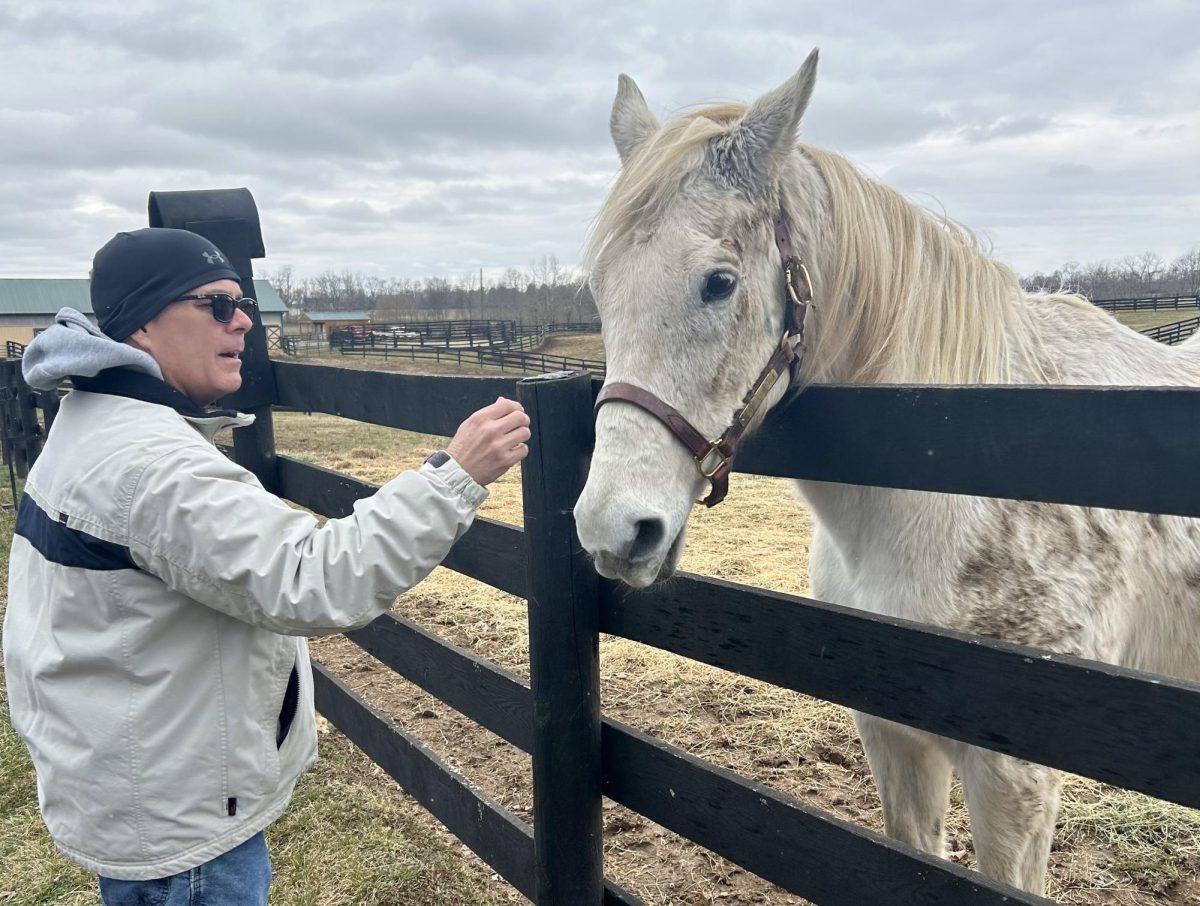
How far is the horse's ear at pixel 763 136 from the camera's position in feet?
6.68

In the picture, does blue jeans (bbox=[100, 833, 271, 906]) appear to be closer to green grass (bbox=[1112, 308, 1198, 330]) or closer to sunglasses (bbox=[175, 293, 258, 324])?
sunglasses (bbox=[175, 293, 258, 324])

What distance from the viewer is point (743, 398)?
1881 millimetres

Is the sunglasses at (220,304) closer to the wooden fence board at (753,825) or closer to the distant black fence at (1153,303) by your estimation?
the wooden fence board at (753,825)

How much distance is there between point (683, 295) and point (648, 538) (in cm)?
58

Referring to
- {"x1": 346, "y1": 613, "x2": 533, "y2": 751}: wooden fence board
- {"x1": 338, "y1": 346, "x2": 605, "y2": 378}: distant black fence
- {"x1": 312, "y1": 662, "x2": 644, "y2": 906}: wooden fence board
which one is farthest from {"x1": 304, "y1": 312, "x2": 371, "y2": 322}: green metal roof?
{"x1": 346, "y1": 613, "x2": 533, "y2": 751}: wooden fence board

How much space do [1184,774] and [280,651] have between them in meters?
1.68

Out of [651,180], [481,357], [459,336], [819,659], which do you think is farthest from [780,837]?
[459,336]

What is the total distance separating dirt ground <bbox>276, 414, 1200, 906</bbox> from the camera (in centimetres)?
313

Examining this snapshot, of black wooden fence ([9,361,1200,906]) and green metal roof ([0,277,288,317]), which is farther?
green metal roof ([0,277,288,317])

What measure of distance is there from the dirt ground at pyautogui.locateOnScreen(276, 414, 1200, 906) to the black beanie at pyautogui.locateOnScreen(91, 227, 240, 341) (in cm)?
252

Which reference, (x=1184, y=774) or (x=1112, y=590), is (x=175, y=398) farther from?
(x=1112, y=590)

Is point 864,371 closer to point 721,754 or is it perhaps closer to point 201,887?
point 201,887

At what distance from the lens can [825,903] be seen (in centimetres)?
175

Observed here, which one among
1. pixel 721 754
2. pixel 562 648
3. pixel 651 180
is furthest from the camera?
pixel 721 754
